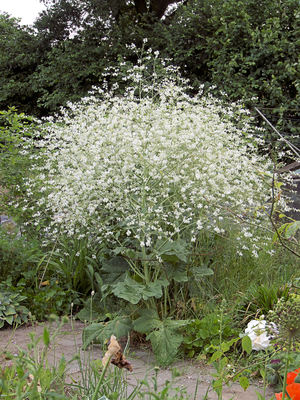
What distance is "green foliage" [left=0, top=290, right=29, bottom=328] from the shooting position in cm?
366

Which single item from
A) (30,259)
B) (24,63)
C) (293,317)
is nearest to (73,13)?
(24,63)

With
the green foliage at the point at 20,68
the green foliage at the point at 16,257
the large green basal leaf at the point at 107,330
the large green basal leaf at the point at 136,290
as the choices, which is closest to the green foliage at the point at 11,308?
the green foliage at the point at 16,257

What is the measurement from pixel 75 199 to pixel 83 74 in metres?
7.76

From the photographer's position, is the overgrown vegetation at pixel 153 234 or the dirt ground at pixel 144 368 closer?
the dirt ground at pixel 144 368

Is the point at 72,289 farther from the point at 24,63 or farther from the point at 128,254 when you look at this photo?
the point at 24,63

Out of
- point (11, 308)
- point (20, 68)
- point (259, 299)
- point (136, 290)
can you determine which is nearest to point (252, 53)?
point (259, 299)

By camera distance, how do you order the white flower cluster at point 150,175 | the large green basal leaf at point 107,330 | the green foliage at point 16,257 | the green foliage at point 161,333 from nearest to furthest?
the green foliage at point 161,333
the large green basal leaf at point 107,330
the white flower cluster at point 150,175
the green foliage at point 16,257

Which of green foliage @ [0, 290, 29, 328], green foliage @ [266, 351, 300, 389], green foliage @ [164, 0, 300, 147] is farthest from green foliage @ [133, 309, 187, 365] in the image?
green foliage @ [164, 0, 300, 147]

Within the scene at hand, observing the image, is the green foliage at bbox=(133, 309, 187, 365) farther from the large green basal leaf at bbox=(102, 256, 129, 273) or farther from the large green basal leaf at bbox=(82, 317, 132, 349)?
the large green basal leaf at bbox=(102, 256, 129, 273)

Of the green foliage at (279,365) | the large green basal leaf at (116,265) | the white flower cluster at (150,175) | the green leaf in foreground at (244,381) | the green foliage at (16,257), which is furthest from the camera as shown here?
the green foliage at (16,257)

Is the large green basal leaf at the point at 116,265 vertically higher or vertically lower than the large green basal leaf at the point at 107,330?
higher

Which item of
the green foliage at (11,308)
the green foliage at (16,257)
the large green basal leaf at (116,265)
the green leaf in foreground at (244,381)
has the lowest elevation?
the green foliage at (11,308)

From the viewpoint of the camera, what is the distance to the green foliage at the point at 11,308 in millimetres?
3656

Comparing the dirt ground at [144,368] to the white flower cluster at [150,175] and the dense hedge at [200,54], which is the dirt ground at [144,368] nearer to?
the white flower cluster at [150,175]
